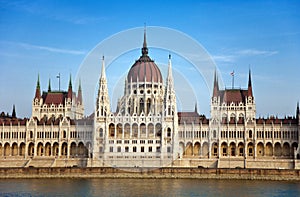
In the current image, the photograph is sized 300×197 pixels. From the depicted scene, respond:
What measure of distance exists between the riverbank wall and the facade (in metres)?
12.0

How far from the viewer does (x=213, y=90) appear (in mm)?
150000

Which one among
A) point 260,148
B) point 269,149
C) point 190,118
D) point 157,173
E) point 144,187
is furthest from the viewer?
point 190,118

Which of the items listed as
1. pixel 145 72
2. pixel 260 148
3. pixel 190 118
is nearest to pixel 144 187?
pixel 190 118

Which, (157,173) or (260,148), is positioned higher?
(260,148)

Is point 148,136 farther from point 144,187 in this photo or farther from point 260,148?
point 144,187

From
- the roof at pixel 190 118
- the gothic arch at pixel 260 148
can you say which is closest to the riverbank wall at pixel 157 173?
the roof at pixel 190 118

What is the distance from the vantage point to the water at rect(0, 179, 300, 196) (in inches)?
3110

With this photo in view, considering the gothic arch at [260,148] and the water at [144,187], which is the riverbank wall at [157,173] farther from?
the gothic arch at [260,148]

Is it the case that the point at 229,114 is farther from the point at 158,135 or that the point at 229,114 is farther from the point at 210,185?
the point at 210,185

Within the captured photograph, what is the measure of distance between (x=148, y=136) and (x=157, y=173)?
67.9 feet

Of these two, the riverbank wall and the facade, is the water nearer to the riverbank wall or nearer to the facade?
the riverbank wall

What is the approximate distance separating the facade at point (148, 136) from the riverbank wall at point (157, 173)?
39.5 feet

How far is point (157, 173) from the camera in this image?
344 ft

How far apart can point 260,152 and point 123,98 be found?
34.0 m
